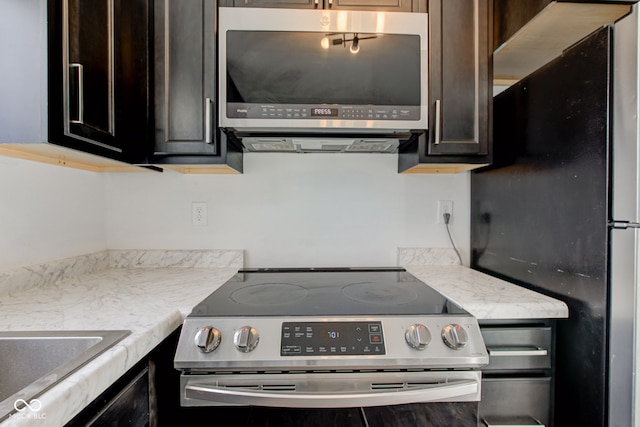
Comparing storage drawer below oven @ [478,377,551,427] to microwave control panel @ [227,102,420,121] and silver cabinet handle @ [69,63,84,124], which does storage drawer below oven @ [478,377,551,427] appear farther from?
silver cabinet handle @ [69,63,84,124]

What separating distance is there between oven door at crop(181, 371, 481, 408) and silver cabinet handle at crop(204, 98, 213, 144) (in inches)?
30.4

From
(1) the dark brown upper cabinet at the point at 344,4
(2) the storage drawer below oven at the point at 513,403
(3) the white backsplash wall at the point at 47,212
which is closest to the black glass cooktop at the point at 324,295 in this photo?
(2) the storage drawer below oven at the point at 513,403

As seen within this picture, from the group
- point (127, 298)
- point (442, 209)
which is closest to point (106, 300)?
point (127, 298)

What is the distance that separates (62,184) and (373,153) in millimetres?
1356

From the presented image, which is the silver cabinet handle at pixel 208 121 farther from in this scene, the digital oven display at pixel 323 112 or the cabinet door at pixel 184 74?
the digital oven display at pixel 323 112

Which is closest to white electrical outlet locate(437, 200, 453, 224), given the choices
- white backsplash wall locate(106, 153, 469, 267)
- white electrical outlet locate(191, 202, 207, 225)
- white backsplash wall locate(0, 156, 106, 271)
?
white backsplash wall locate(106, 153, 469, 267)

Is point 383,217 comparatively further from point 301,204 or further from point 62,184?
point 62,184

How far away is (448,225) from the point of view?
1.52 m

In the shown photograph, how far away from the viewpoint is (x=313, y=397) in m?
0.76

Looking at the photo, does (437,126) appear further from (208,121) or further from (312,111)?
(208,121)

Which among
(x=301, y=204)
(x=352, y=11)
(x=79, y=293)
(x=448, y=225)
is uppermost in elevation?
(x=352, y=11)

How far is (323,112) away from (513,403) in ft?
Answer: 3.63

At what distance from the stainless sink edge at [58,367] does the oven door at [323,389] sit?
227mm

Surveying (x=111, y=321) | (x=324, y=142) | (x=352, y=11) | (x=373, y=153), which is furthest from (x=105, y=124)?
(x=373, y=153)
